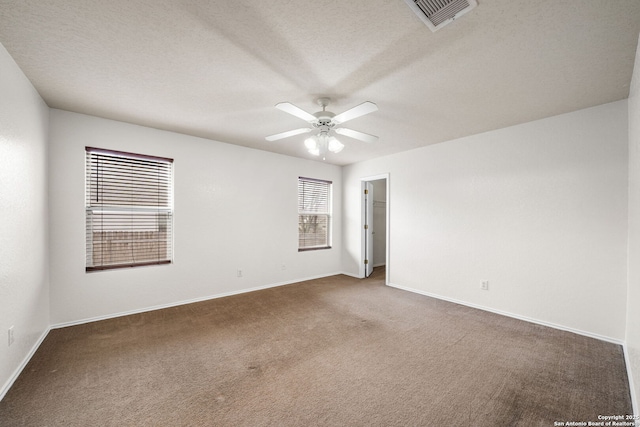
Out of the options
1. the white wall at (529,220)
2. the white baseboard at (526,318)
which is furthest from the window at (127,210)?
the white baseboard at (526,318)

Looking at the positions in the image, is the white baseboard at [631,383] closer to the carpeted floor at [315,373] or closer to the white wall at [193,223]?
the carpeted floor at [315,373]

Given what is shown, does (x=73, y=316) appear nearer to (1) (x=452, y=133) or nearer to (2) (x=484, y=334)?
(2) (x=484, y=334)

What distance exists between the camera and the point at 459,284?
394cm

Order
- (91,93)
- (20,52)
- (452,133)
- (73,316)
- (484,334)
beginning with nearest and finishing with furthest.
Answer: (20,52), (91,93), (484,334), (73,316), (452,133)

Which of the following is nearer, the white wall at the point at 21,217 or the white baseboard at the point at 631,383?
the white baseboard at the point at 631,383

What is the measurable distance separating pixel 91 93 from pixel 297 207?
3326mm

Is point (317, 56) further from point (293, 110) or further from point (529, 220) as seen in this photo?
point (529, 220)

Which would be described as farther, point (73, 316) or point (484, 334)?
point (73, 316)

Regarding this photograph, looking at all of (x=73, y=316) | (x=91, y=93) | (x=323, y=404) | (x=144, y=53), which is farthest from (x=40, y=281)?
(x=323, y=404)

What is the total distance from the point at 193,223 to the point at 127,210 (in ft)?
2.68

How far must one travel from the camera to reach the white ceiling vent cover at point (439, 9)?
1465 millimetres

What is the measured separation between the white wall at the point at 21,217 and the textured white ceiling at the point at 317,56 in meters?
0.24

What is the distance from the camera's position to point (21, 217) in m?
2.20

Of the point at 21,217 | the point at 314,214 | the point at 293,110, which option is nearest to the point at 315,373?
the point at 293,110
